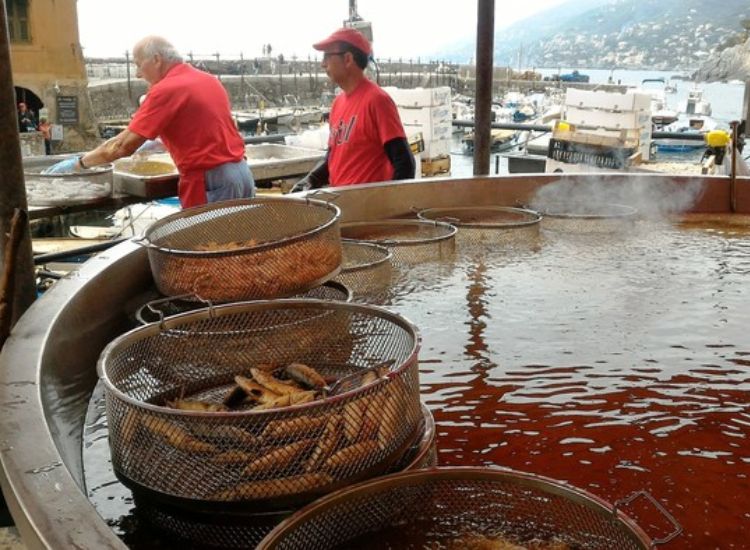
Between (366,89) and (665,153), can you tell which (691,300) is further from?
(665,153)

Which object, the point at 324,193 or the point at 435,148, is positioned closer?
the point at 324,193

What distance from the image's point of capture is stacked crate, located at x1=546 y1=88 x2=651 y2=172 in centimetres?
1312

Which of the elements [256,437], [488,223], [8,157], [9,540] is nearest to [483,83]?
[488,223]

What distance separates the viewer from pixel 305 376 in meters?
2.01

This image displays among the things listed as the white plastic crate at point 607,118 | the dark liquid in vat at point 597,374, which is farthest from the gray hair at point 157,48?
the white plastic crate at point 607,118

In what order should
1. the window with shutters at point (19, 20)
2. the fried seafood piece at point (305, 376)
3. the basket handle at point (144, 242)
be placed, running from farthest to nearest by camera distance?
1. the window with shutters at point (19, 20)
2. the basket handle at point (144, 242)
3. the fried seafood piece at point (305, 376)

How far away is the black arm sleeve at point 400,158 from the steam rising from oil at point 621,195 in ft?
3.67

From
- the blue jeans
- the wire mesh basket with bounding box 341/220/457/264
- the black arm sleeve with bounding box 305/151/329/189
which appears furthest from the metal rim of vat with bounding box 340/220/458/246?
the blue jeans

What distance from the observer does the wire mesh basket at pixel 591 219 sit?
16.5 ft

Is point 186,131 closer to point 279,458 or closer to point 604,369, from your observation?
point 604,369

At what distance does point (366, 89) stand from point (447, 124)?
41.1 ft

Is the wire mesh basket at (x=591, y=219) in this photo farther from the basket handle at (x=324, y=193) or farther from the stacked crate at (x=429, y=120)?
the stacked crate at (x=429, y=120)

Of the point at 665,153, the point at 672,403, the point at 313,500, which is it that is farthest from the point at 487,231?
the point at 665,153

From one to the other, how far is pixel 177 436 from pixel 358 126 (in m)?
3.53
